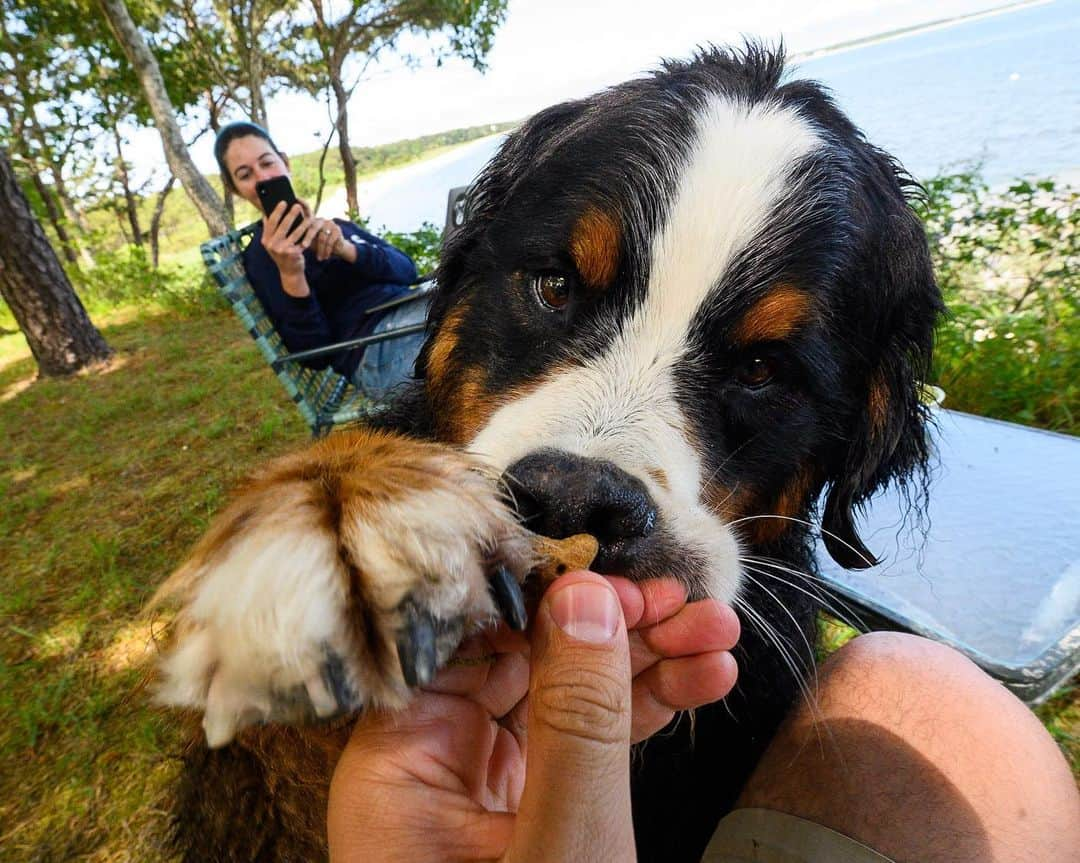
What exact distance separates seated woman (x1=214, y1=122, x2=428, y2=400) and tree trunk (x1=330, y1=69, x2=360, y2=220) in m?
11.4

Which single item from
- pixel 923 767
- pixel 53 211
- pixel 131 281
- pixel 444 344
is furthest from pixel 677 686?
pixel 53 211

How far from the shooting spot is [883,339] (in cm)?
200

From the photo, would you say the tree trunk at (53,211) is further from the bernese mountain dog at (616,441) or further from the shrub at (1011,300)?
the shrub at (1011,300)

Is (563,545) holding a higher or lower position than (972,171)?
higher

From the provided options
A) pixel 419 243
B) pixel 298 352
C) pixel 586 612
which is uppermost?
pixel 586 612

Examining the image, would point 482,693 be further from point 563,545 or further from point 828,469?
point 828,469

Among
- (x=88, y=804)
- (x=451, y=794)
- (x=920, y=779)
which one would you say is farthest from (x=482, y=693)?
(x=88, y=804)

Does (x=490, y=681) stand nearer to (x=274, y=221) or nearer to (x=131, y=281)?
(x=274, y=221)

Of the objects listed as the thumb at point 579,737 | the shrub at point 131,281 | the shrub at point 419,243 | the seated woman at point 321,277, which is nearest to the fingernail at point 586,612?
the thumb at point 579,737

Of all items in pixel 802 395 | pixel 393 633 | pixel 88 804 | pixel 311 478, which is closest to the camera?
pixel 393 633

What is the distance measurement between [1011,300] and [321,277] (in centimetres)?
514

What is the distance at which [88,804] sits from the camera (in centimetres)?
260

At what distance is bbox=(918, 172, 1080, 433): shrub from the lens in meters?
3.94

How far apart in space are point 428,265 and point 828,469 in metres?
7.20
